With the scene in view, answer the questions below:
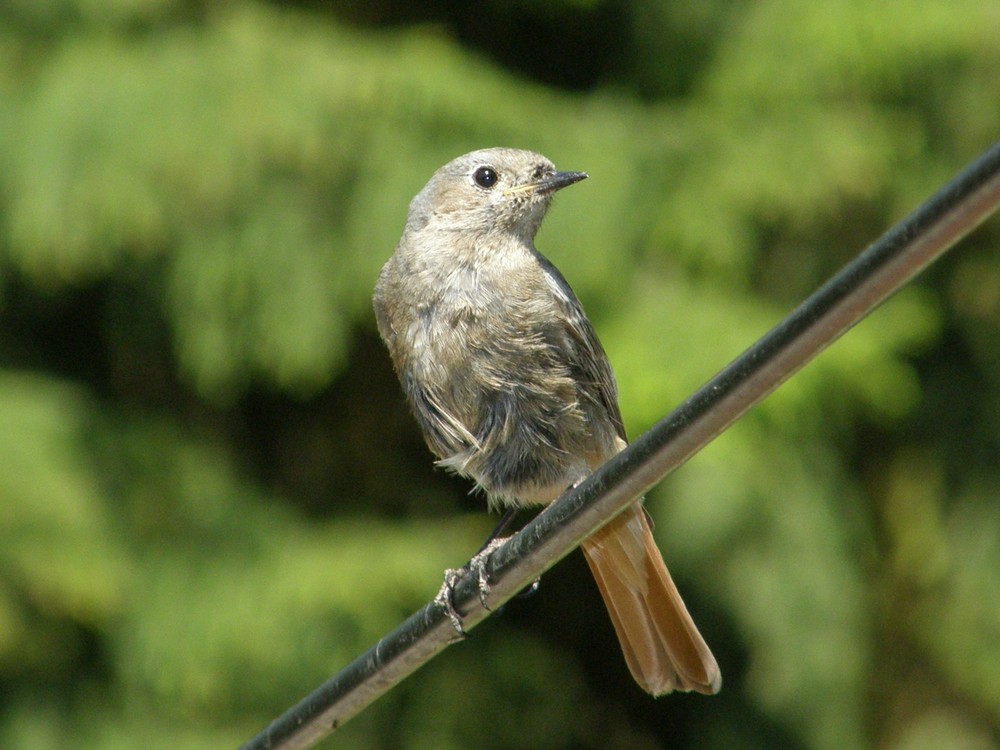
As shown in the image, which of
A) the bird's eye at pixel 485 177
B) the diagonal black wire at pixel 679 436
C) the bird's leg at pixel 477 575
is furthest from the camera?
the bird's eye at pixel 485 177

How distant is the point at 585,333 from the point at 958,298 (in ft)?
9.91

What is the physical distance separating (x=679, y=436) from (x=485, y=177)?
2169mm

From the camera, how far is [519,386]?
3.53m

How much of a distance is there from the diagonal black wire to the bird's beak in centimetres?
151

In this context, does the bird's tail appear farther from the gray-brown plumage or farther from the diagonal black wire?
the diagonal black wire

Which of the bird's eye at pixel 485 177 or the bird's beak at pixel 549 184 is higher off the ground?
the bird's beak at pixel 549 184

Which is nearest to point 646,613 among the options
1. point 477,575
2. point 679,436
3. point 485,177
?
point 477,575

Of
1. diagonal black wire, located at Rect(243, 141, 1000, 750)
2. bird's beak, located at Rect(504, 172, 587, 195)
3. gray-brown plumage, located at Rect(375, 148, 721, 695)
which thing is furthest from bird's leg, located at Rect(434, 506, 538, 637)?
bird's beak, located at Rect(504, 172, 587, 195)

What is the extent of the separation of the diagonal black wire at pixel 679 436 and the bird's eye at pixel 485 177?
5.21 feet

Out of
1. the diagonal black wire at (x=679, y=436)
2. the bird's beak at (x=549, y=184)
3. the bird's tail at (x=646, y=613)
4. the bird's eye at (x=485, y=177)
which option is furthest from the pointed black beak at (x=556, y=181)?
the diagonal black wire at (x=679, y=436)

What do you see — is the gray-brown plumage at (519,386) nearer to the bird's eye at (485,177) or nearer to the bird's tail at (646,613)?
the bird's tail at (646,613)

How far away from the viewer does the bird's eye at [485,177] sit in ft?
13.0

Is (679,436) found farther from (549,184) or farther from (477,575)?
(549,184)

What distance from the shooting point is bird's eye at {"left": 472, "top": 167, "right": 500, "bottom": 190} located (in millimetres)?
3947
